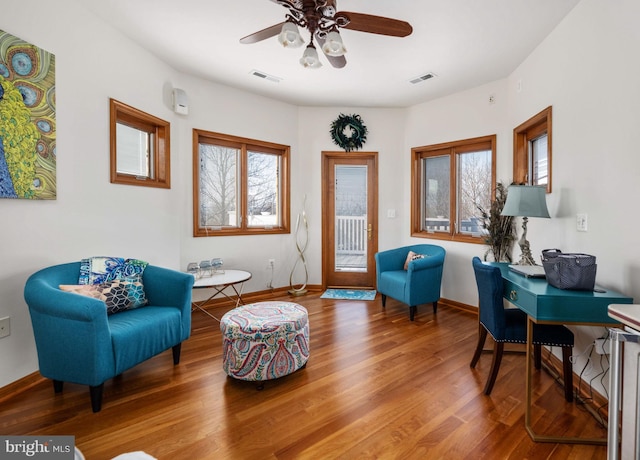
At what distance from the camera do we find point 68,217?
8.11 feet

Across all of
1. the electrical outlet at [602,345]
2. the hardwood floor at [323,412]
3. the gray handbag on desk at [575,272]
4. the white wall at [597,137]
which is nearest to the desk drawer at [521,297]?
the gray handbag on desk at [575,272]

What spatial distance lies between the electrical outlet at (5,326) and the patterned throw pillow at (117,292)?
1.25 feet

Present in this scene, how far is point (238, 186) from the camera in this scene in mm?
4312

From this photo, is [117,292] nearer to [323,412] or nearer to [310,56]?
[323,412]

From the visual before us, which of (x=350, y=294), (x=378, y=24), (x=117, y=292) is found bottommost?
(x=350, y=294)

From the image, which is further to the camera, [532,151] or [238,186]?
[238,186]

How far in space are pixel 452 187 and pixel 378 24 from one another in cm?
273

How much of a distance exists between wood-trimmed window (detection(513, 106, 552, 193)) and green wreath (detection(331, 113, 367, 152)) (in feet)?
6.52

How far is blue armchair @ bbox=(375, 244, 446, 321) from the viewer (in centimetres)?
357

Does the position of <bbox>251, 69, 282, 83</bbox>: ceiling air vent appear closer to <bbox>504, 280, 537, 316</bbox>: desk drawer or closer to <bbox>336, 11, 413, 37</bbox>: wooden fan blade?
<bbox>336, 11, 413, 37</bbox>: wooden fan blade

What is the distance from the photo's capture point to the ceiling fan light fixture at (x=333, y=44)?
201 cm

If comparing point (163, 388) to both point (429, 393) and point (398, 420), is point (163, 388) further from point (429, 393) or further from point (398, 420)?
point (429, 393)

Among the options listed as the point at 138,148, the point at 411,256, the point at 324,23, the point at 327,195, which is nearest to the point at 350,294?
the point at 411,256

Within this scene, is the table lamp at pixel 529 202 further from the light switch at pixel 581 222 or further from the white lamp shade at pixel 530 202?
the light switch at pixel 581 222
